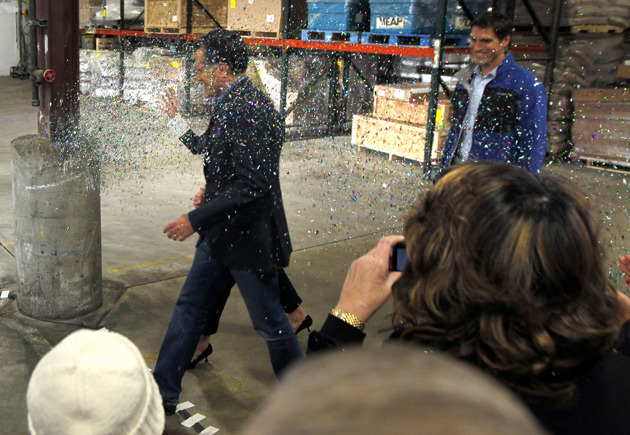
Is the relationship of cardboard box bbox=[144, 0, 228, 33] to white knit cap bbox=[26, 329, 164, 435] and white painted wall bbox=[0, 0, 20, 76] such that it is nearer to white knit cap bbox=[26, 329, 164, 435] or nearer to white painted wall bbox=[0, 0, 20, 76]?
white painted wall bbox=[0, 0, 20, 76]

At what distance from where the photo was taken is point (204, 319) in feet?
9.63

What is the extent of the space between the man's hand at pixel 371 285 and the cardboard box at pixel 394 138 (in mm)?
6867

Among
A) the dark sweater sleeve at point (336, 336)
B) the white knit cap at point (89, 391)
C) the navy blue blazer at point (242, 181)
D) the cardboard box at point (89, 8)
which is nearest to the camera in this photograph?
the white knit cap at point (89, 391)

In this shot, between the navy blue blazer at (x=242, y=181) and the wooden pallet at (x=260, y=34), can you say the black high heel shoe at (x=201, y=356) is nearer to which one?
the navy blue blazer at (x=242, y=181)

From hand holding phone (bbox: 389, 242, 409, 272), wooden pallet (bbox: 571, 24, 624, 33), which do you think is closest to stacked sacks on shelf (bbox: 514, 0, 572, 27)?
wooden pallet (bbox: 571, 24, 624, 33)

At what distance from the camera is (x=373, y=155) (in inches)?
372

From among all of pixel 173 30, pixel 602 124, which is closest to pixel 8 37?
pixel 173 30

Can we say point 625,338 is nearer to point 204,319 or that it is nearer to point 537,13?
point 204,319

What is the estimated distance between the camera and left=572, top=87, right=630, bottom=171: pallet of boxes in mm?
7880

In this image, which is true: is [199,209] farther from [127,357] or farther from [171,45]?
[171,45]

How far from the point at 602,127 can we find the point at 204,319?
22.6 ft

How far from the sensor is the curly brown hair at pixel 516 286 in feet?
3.33

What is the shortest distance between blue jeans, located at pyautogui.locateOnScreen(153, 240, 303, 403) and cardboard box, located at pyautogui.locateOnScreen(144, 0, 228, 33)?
30.3 ft

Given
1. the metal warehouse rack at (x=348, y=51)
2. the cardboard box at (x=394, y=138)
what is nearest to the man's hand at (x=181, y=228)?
the metal warehouse rack at (x=348, y=51)
